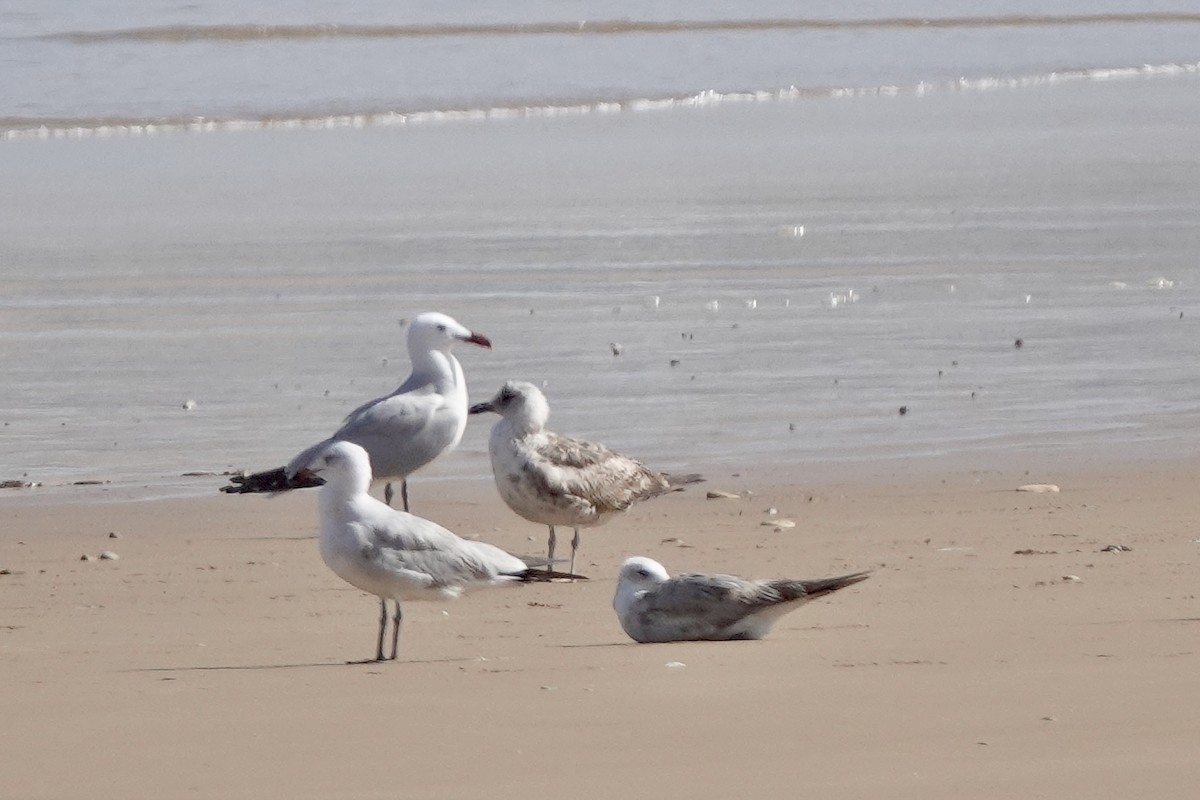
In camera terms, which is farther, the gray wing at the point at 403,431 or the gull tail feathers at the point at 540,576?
the gray wing at the point at 403,431

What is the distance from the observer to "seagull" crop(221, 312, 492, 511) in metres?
8.40

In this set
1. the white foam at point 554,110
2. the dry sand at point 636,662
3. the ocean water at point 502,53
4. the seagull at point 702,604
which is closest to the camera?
the dry sand at point 636,662

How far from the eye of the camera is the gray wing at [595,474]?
26.2 ft

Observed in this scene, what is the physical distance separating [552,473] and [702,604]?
5.53 feet

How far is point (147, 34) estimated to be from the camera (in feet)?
116

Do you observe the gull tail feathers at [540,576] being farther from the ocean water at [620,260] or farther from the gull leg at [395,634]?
the ocean water at [620,260]

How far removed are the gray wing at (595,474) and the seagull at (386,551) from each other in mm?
1509

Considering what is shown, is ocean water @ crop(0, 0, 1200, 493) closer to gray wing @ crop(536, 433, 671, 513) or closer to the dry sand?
the dry sand

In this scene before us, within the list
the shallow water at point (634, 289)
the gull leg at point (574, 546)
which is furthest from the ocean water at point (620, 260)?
the gull leg at point (574, 546)

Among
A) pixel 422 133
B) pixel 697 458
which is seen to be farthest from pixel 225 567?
pixel 422 133

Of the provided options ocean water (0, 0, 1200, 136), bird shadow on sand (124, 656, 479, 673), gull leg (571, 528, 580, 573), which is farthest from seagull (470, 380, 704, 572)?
ocean water (0, 0, 1200, 136)

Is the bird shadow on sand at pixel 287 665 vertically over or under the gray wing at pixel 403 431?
under

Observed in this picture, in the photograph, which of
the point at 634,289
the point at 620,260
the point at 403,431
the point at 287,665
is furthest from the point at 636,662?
the point at 620,260

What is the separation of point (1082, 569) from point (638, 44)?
28671mm
